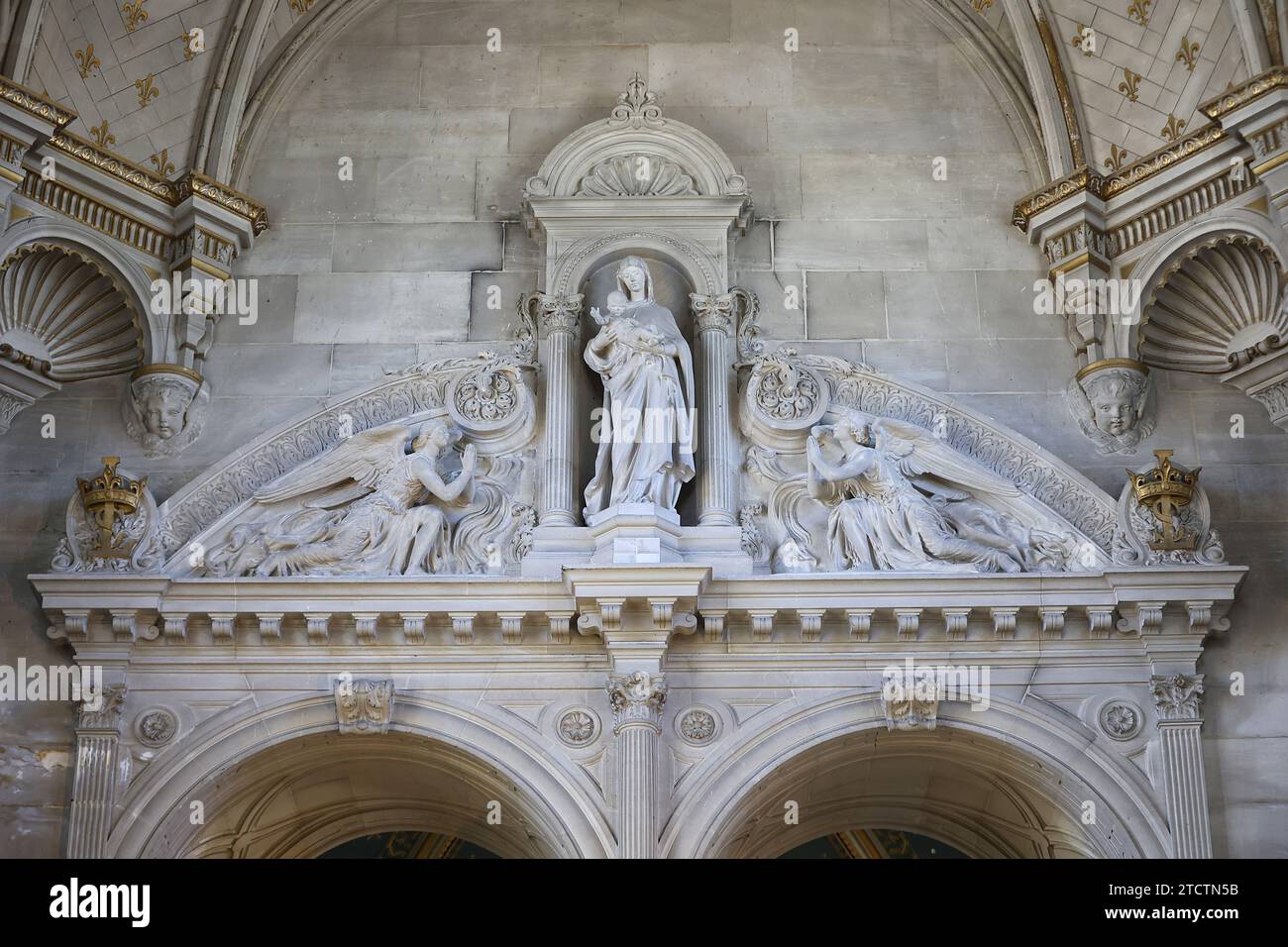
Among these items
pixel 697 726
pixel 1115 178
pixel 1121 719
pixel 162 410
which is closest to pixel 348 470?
pixel 162 410

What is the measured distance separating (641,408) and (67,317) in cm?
483

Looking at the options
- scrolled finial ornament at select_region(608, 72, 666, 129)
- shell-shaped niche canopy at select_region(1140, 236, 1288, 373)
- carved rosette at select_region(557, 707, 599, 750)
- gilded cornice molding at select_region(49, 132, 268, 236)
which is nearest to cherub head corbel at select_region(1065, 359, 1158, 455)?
shell-shaped niche canopy at select_region(1140, 236, 1288, 373)

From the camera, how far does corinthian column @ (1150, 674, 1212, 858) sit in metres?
15.3

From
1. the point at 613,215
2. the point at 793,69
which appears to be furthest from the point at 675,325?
the point at 793,69

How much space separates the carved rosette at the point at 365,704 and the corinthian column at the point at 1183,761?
18.9ft

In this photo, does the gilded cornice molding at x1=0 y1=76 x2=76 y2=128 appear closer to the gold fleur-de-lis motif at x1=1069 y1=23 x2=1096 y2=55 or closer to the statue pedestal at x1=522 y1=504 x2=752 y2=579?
the statue pedestal at x1=522 y1=504 x2=752 y2=579

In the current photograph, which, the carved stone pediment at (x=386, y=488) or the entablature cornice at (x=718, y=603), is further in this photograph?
the carved stone pediment at (x=386, y=488)

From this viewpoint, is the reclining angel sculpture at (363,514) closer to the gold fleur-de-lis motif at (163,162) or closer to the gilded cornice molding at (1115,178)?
the gold fleur-de-lis motif at (163,162)

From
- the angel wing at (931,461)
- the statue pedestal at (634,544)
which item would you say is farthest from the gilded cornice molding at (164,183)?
the angel wing at (931,461)

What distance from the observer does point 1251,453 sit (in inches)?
664

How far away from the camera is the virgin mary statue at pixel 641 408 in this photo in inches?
645

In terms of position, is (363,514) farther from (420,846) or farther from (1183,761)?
(420,846)

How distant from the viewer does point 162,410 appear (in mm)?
17016
